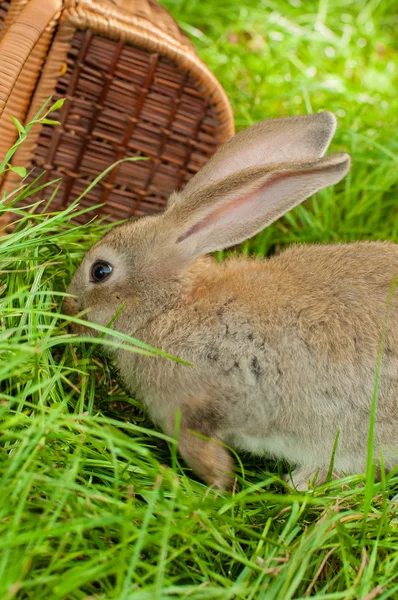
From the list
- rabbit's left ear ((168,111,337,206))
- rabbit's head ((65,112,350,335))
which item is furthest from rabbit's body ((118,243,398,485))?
rabbit's left ear ((168,111,337,206))

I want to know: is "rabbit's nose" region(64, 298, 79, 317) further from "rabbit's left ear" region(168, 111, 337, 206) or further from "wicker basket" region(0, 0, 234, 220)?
"wicker basket" region(0, 0, 234, 220)

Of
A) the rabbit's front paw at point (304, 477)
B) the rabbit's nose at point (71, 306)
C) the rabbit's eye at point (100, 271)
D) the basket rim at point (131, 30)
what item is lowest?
the rabbit's front paw at point (304, 477)

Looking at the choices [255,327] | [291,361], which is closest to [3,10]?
[255,327]

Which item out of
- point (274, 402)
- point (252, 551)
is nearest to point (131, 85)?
point (274, 402)

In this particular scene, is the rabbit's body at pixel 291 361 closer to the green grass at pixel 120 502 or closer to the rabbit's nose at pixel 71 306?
the green grass at pixel 120 502

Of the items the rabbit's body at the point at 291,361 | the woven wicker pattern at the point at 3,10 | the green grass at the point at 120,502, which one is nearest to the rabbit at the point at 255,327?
the rabbit's body at the point at 291,361

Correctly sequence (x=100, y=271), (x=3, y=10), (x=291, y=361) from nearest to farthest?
(x=291, y=361), (x=100, y=271), (x=3, y=10)

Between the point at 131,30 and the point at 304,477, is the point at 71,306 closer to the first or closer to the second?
the point at 304,477
